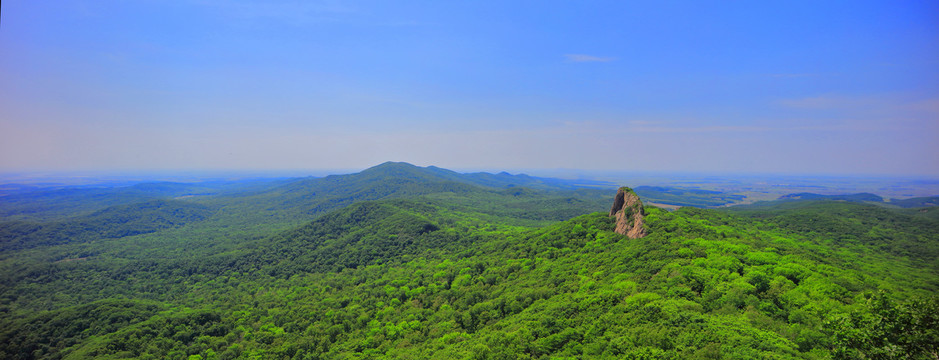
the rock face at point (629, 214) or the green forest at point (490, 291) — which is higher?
the rock face at point (629, 214)

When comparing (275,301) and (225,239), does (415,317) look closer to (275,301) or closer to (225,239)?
(275,301)

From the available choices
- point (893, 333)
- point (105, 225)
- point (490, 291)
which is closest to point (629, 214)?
point (490, 291)

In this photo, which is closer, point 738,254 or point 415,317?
point 738,254

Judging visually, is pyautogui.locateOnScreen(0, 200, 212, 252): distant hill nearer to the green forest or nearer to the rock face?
the green forest

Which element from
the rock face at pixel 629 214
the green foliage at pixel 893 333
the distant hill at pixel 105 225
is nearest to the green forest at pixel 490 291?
the green foliage at pixel 893 333

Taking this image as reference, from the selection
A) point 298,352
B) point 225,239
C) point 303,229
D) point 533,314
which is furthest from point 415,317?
point 225,239

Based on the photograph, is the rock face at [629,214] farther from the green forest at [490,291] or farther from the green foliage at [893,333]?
the green foliage at [893,333]

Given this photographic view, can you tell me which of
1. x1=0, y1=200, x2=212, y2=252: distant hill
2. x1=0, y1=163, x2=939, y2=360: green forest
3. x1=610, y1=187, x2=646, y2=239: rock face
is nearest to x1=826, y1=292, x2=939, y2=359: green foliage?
x1=0, y1=163, x2=939, y2=360: green forest
